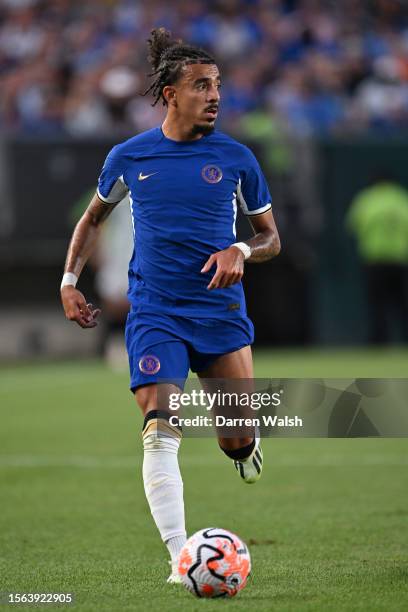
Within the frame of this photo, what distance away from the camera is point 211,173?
597 centimetres

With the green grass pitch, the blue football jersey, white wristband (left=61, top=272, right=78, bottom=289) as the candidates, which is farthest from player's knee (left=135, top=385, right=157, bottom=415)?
the green grass pitch

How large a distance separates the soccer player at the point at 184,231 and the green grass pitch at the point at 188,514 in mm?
779

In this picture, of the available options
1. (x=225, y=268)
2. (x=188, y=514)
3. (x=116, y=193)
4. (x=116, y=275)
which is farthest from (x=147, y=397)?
(x=116, y=275)

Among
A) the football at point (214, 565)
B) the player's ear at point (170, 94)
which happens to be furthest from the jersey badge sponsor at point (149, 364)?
the player's ear at point (170, 94)

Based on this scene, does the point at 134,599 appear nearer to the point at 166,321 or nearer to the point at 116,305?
the point at 166,321

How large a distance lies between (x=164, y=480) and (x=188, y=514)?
2511 millimetres

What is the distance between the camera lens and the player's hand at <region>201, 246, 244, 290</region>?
18.3 ft

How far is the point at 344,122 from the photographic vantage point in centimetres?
2059

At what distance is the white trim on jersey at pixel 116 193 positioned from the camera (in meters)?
6.10

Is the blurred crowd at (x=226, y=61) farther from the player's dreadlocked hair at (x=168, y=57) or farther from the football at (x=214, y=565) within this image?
the football at (x=214, y=565)

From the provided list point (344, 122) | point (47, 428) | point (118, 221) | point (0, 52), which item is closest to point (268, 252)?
point (47, 428)

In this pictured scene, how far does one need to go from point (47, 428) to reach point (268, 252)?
688 cm

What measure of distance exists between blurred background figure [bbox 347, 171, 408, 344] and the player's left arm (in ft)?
45.4

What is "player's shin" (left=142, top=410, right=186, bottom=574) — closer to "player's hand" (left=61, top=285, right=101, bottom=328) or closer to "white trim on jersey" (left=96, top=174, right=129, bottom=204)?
"player's hand" (left=61, top=285, right=101, bottom=328)
